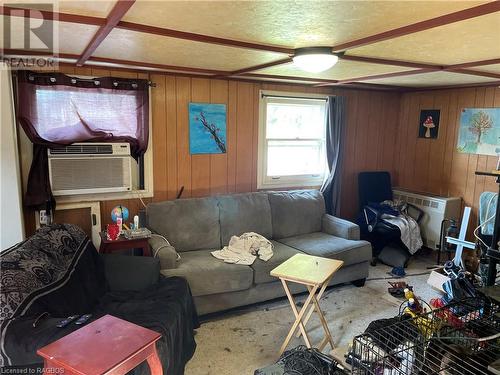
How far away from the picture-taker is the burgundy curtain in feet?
9.79

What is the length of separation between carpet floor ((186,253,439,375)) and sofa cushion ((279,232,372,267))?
1.17ft

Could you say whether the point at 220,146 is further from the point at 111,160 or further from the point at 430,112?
the point at 430,112

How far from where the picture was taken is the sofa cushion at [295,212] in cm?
395

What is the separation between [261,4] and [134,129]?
2.34m

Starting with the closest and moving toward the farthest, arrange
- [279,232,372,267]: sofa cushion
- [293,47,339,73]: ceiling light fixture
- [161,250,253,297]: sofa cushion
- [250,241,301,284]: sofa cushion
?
[293,47,339,73]: ceiling light fixture
[161,250,253,297]: sofa cushion
[250,241,301,284]: sofa cushion
[279,232,372,267]: sofa cushion

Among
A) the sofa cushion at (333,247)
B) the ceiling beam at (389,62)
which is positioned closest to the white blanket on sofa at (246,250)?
the sofa cushion at (333,247)

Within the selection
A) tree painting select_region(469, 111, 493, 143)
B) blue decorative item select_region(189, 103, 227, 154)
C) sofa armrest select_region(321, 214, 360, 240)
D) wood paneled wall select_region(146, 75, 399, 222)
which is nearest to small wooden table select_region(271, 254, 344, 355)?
Answer: sofa armrest select_region(321, 214, 360, 240)

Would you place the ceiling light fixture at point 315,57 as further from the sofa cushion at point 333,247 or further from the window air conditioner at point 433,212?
the window air conditioner at point 433,212

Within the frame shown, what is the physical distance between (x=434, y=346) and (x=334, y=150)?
3516 mm

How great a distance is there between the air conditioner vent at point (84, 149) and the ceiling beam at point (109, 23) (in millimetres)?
930

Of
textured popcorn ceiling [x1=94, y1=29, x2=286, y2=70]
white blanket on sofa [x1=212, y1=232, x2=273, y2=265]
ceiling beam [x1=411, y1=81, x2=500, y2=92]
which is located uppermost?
ceiling beam [x1=411, y1=81, x2=500, y2=92]

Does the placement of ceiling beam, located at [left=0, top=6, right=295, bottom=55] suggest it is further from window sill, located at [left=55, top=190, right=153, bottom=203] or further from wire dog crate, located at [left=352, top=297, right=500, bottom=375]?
window sill, located at [left=55, top=190, right=153, bottom=203]

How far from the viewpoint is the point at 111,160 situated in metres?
3.36

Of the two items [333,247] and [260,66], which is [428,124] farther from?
[260,66]
